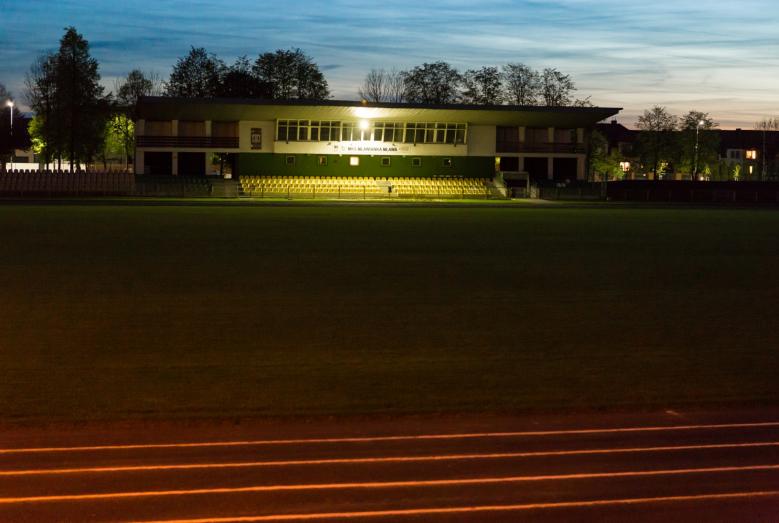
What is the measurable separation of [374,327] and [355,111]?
217ft

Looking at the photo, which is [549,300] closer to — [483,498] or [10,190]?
[483,498]

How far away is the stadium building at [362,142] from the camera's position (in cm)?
7850

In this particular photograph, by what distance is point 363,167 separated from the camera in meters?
82.9

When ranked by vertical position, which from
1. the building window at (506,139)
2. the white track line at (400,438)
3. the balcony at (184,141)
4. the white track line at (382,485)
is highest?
the building window at (506,139)

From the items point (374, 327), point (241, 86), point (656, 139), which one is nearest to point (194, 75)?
point (241, 86)

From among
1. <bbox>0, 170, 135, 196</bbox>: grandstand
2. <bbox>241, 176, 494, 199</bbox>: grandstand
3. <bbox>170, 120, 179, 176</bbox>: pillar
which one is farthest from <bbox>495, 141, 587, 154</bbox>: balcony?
<bbox>0, 170, 135, 196</bbox>: grandstand

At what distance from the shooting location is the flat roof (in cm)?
7525

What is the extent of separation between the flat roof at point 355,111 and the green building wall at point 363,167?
331 centimetres

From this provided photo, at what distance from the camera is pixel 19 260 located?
22.3 m

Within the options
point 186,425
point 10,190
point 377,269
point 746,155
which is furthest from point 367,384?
point 746,155

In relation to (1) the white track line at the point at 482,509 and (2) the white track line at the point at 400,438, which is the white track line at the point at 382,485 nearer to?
(1) the white track line at the point at 482,509

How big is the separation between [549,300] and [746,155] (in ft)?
439

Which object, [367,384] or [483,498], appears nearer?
[483,498]

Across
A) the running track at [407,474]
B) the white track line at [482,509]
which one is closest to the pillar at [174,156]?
the running track at [407,474]
